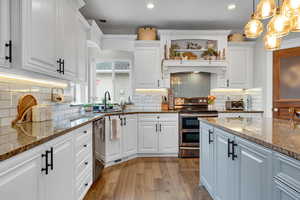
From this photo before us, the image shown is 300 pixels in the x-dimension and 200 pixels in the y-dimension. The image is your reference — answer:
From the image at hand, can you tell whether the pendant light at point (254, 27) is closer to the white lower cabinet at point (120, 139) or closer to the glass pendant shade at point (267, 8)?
the glass pendant shade at point (267, 8)

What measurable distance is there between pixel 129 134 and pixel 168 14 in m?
2.41

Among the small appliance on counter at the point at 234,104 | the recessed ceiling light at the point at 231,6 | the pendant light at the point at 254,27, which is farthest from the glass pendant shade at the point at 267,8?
the small appliance on counter at the point at 234,104

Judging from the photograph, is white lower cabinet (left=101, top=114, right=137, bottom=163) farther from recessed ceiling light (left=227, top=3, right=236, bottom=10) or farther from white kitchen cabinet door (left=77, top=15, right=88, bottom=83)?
recessed ceiling light (left=227, top=3, right=236, bottom=10)

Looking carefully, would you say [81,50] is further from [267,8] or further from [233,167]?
[233,167]

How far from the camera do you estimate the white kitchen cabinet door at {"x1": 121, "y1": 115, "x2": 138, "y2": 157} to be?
12.5ft

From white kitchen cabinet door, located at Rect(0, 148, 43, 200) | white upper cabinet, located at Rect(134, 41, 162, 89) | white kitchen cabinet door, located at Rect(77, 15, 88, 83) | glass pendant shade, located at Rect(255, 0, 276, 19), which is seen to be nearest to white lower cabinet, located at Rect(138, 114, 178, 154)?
white upper cabinet, located at Rect(134, 41, 162, 89)

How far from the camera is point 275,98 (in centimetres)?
401

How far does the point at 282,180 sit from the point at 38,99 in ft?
7.53

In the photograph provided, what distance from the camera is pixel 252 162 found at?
4.56ft

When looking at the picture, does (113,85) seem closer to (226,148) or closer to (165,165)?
(165,165)

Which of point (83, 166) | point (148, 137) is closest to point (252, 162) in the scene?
point (83, 166)

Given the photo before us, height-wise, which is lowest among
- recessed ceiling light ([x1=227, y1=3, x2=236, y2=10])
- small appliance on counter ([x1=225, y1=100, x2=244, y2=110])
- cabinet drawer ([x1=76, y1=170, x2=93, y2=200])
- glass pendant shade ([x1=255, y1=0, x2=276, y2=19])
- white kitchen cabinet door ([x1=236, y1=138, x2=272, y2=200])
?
cabinet drawer ([x1=76, y1=170, x2=93, y2=200])

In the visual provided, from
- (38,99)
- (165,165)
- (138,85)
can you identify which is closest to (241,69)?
(138,85)

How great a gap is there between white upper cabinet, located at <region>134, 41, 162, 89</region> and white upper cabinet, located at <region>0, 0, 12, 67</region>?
305 cm
